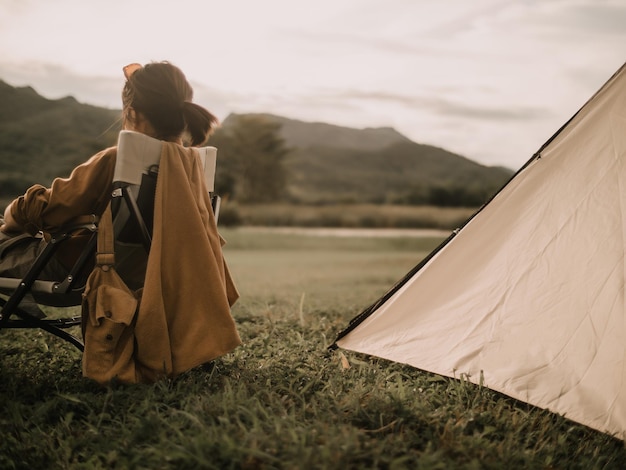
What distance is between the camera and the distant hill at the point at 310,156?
1997 centimetres

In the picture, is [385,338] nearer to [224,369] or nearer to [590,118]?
[224,369]

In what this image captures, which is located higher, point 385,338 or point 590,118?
point 590,118

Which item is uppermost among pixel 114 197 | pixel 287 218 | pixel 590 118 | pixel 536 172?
pixel 590 118

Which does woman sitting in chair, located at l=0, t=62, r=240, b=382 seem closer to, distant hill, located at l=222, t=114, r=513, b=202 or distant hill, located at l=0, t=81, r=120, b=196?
distant hill, located at l=0, t=81, r=120, b=196

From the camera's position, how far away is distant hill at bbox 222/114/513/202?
3156 cm

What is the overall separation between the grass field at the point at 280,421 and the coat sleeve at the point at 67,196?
0.84m

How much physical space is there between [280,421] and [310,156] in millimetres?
39711

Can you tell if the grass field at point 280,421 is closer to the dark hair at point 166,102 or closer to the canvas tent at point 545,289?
the canvas tent at point 545,289

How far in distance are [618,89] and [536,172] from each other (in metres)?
0.58

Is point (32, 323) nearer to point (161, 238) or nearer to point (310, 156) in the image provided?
point (161, 238)

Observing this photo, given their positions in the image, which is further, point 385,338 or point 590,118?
point 385,338

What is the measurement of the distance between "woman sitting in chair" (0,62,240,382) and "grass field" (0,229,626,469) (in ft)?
0.62

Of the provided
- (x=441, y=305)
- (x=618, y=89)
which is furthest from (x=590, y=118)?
(x=441, y=305)

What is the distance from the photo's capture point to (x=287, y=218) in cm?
2889
